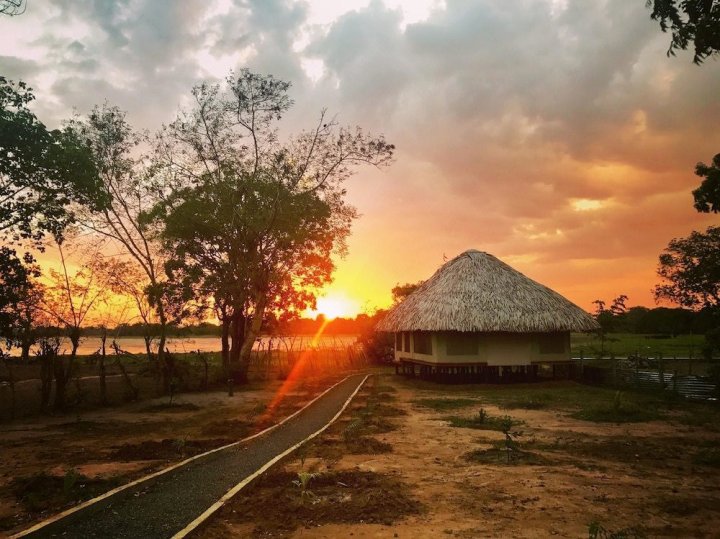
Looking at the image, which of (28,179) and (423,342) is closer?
(28,179)

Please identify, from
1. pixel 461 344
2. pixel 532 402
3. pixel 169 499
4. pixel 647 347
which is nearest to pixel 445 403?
pixel 532 402

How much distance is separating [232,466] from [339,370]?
2510 cm

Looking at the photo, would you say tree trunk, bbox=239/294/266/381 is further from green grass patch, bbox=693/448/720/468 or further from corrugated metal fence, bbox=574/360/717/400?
green grass patch, bbox=693/448/720/468

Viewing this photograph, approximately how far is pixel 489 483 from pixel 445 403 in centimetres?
956

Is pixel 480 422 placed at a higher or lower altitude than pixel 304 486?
lower

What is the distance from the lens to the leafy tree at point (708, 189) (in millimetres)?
11416

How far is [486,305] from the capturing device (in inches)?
887

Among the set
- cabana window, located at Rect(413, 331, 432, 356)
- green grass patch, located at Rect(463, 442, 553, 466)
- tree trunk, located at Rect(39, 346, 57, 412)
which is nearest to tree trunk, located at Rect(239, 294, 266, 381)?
cabana window, located at Rect(413, 331, 432, 356)

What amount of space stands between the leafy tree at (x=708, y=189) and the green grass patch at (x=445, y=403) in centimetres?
888

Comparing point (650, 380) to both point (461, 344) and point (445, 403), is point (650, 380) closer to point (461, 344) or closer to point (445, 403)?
point (461, 344)

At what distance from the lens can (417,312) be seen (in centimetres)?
2353

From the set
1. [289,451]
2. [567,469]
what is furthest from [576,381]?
[289,451]

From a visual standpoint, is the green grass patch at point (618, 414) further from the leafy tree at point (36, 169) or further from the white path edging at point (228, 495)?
the leafy tree at point (36, 169)

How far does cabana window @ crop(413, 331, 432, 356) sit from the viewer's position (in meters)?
23.5
